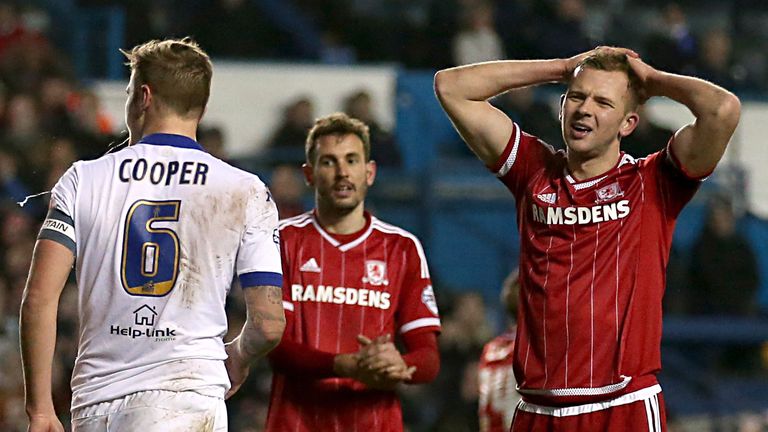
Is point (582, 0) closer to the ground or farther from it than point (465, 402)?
farther from it

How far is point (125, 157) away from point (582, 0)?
13079mm

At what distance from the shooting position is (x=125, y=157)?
4.29m

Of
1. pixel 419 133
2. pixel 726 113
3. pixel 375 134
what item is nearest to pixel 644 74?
pixel 726 113

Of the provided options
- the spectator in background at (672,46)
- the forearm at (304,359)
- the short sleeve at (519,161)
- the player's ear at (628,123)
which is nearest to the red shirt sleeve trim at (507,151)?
the short sleeve at (519,161)

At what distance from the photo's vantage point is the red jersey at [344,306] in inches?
227

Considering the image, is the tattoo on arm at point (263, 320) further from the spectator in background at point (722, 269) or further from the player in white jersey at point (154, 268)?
the spectator in background at point (722, 269)

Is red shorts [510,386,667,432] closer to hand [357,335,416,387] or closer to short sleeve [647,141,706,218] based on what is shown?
short sleeve [647,141,706,218]

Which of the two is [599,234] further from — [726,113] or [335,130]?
[335,130]

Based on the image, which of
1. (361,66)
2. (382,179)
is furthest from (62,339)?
(361,66)

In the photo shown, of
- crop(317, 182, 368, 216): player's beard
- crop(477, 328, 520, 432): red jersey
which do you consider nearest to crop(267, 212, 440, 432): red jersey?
crop(317, 182, 368, 216): player's beard

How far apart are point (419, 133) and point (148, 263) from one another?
9.79 metres

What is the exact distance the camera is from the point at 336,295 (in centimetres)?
588

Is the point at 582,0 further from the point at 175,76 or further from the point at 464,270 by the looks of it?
the point at 175,76

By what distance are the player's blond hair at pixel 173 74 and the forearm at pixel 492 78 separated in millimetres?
1036
